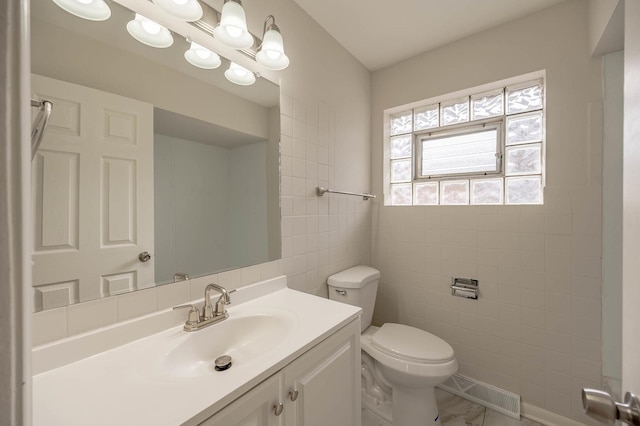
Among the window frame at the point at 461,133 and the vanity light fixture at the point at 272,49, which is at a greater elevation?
the vanity light fixture at the point at 272,49

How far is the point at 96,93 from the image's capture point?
31.0 inches

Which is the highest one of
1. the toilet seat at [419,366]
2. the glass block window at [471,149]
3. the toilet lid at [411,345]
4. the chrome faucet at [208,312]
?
the glass block window at [471,149]

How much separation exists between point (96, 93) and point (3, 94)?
0.75 metres

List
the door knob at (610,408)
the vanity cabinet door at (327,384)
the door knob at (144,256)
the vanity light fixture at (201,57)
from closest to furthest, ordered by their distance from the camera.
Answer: the door knob at (610,408)
the vanity cabinet door at (327,384)
the door knob at (144,256)
the vanity light fixture at (201,57)

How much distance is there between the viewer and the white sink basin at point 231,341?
2.67 feet

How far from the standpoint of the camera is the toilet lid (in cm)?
134

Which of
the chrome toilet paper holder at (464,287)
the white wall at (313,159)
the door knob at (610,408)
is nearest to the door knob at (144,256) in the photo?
the white wall at (313,159)

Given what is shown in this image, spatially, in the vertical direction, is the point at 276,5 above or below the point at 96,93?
above

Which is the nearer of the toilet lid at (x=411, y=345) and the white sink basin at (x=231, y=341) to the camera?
the white sink basin at (x=231, y=341)

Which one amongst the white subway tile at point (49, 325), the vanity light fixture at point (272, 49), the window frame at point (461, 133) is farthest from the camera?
the window frame at point (461, 133)

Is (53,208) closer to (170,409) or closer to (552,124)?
(170,409)

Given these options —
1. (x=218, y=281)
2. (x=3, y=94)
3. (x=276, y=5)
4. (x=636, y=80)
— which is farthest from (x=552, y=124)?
(x=3, y=94)

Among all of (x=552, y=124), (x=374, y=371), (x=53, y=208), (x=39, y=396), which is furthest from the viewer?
(x=374, y=371)

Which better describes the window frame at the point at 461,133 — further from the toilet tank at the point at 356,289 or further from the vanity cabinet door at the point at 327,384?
the vanity cabinet door at the point at 327,384
